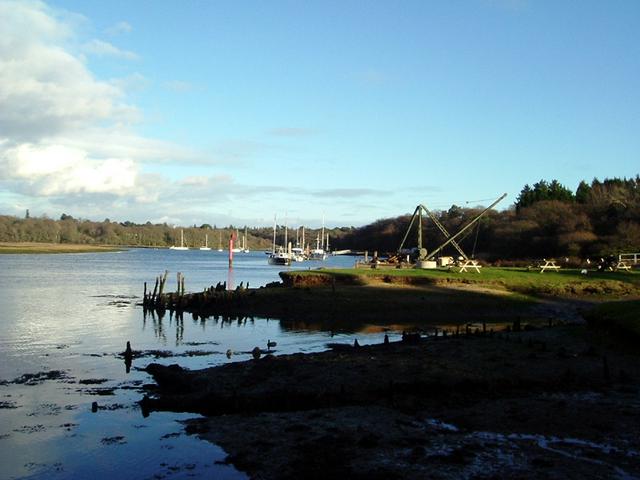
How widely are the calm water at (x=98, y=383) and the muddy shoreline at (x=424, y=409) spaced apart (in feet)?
3.35

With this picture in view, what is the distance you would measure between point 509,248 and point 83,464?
87301mm

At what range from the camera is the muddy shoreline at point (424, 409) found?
13.1 meters

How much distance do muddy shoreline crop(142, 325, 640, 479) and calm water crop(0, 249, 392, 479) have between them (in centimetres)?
102

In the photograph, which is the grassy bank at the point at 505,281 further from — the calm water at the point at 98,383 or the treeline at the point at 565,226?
the treeline at the point at 565,226

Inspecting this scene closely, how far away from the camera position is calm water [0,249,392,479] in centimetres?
1409

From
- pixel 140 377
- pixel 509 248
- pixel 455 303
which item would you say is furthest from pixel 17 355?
pixel 509 248

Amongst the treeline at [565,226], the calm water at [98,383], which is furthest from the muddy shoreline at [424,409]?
the treeline at [565,226]

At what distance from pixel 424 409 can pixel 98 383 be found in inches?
453

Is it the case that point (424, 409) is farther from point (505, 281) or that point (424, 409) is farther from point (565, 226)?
point (565, 226)

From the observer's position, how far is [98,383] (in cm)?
2219

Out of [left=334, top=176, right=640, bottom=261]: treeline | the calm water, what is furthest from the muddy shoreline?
[left=334, top=176, right=640, bottom=261]: treeline

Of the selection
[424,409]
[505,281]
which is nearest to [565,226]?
[505,281]

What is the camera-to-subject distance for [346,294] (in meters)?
45.3

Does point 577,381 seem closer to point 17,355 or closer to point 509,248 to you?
point 17,355
